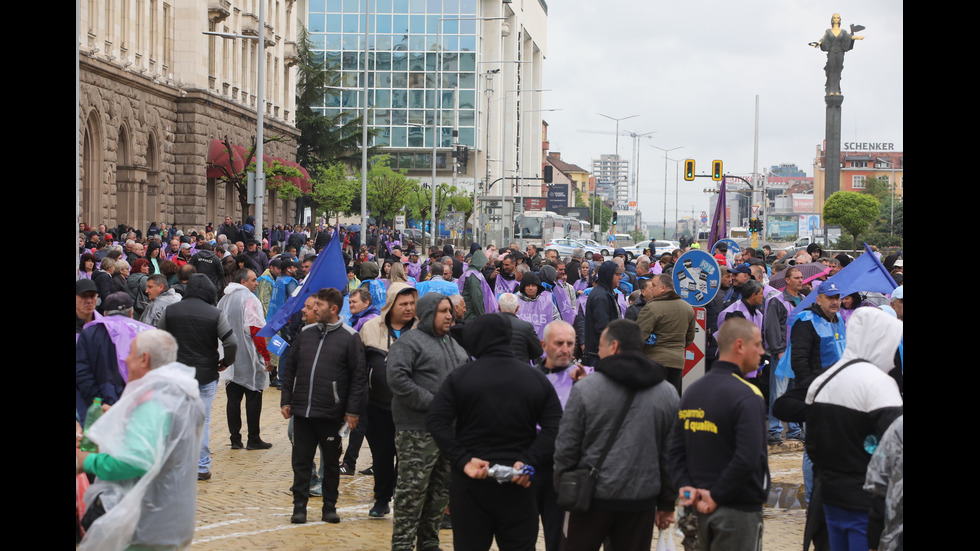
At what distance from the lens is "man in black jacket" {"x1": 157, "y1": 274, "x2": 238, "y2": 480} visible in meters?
10.3

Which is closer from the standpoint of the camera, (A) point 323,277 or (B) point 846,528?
(B) point 846,528

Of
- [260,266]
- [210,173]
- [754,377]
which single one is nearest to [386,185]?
[210,173]

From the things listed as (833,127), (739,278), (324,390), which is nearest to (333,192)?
(833,127)

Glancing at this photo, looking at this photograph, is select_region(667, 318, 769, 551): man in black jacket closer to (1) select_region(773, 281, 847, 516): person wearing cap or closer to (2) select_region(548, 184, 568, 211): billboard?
(1) select_region(773, 281, 847, 516): person wearing cap

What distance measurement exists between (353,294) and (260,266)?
499 inches

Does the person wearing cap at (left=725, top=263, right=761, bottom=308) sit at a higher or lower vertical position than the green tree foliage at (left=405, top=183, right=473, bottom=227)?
lower

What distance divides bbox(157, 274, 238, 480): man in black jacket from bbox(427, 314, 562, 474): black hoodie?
4.38 metres

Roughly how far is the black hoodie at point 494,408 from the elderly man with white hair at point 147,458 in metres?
1.35

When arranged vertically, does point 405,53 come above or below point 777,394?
above

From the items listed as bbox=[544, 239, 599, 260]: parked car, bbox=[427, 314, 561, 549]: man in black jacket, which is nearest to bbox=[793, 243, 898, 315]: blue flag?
bbox=[427, 314, 561, 549]: man in black jacket

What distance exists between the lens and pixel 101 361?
8117 mm

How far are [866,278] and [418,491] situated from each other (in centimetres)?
425

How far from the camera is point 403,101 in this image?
348 ft

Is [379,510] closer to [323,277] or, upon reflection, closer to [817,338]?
[323,277]
